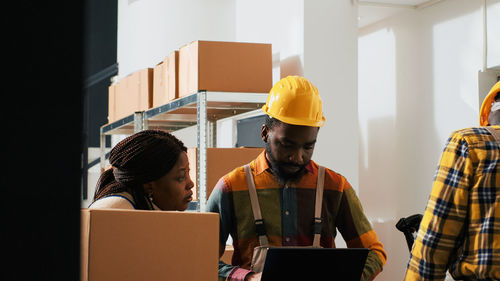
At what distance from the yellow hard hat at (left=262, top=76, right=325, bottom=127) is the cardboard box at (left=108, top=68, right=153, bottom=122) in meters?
2.62

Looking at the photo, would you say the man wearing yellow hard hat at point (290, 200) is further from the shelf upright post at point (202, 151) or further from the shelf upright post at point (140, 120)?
the shelf upright post at point (140, 120)

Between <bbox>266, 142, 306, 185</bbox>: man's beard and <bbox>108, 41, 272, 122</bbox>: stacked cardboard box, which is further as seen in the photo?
<bbox>108, 41, 272, 122</bbox>: stacked cardboard box

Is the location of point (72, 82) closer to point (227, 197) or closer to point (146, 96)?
point (227, 197)

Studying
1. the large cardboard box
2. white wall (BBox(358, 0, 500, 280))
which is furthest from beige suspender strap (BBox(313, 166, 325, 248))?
white wall (BBox(358, 0, 500, 280))

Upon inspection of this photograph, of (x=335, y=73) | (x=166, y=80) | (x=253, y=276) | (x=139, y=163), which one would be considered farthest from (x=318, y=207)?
(x=166, y=80)

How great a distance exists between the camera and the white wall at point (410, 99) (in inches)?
169

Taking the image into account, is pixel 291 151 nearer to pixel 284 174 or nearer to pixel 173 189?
pixel 284 174

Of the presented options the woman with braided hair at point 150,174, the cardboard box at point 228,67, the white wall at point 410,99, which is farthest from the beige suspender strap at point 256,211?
the white wall at point 410,99

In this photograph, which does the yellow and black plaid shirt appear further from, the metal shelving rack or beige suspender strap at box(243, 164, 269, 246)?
the metal shelving rack

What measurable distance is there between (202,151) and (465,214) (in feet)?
7.54

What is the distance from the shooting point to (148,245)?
101cm

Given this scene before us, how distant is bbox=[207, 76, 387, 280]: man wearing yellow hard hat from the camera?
196 centimetres

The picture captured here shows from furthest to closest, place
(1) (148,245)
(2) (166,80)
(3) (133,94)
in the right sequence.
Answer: (3) (133,94) < (2) (166,80) < (1) (148,245)

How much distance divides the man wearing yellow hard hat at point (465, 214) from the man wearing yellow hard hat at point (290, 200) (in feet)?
1.33
